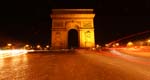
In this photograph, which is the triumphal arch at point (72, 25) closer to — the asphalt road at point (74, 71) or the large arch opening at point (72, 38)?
the large arch opening at point (72, 38)

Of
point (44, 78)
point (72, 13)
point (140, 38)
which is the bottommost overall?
point (44, 78)

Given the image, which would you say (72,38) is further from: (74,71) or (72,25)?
(74,71)

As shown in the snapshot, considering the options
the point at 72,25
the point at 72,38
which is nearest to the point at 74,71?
the point at 72,25

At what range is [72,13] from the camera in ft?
144

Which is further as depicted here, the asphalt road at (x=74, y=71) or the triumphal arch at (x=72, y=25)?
the triumphal arch at (x=72, y=25)

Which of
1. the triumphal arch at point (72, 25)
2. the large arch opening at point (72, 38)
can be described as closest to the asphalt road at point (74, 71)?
the triumphal arch at point (72, 25)

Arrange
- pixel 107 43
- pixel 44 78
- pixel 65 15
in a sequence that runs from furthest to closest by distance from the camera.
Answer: pixel 107 43, pixel 65 15, pixel 44 78

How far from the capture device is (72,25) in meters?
44.8

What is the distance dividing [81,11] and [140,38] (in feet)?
53.7

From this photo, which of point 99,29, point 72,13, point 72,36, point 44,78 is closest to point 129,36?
point 99,29

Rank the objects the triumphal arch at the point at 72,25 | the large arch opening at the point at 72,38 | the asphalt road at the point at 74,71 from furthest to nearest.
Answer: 1. the large arch opening at the point at 72,38
2. the triumphal arch at the point at 72,25
3. the asphalt road at the point at 74,71

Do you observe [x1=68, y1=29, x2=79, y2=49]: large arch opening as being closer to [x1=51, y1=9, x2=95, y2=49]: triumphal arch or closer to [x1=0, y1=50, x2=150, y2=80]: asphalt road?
[x1=51, y1=9, x2=95, y2=49]: triumphal arch

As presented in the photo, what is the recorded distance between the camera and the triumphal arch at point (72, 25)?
44.0 meters

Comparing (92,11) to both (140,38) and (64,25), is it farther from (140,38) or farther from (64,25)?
(140,38)
